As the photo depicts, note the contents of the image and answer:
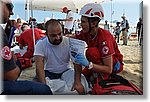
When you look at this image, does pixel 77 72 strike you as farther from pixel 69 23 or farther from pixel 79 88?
pixel 69 23

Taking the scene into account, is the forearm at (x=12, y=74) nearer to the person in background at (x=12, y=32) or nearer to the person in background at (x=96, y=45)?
the person in background at (x=12, y=32)

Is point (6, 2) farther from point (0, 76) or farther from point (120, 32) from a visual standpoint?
point (120, 32)

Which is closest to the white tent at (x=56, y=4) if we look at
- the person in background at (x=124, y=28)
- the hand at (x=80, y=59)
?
the person in background at (x=124, y=28)

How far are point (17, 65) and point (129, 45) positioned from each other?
894 millimetres

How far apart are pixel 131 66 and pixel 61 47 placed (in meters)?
0.58

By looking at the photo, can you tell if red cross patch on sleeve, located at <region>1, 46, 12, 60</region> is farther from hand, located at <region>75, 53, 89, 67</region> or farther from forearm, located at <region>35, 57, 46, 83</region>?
hand, located at <region>75, 53, 89, 67</region>

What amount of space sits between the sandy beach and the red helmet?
0.99 feet

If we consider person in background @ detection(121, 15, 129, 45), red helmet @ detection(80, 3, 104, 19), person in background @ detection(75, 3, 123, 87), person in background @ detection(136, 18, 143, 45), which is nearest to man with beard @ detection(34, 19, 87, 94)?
person in background @ detection(75, 3, 123, 87)

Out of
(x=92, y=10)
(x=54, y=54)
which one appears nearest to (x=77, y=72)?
(x=54, y=54)

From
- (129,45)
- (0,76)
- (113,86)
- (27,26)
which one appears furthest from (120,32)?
(0,76)

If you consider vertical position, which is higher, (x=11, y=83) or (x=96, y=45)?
(x=96, y=45)

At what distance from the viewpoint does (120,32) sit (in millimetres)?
4266

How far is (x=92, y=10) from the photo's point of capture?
14.0ft

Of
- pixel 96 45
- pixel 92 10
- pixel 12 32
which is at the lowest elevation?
pixel 96 45
